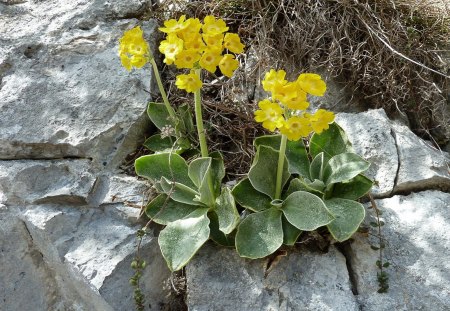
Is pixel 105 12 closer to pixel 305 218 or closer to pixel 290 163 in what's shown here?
pixel 290 163

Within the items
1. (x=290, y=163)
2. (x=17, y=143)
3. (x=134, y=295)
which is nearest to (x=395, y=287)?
(x=290, y=163)

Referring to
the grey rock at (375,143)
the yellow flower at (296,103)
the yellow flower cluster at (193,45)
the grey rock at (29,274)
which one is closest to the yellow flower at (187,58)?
the yellow flower cluster at (193,45)

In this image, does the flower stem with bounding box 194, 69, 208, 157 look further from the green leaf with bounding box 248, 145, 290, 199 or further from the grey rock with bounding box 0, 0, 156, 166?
the grey rock with bounding box 0, 0, 156, 166

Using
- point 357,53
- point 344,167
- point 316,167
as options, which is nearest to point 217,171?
point 316,167

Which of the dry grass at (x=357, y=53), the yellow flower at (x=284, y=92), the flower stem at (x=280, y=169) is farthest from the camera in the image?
the dry grass at (x=357, y=53)

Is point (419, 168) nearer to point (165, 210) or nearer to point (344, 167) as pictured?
point (344, 167)

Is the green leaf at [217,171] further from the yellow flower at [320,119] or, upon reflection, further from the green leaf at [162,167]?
the yellow flower at [320,119]
